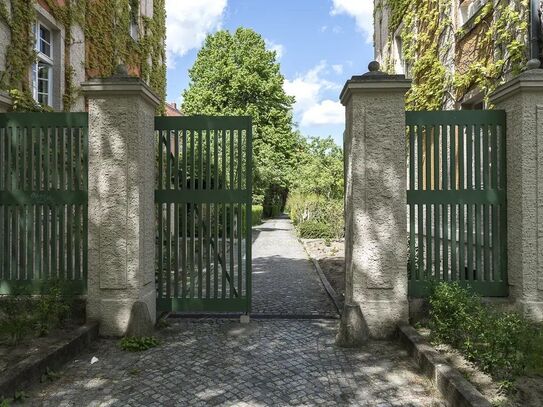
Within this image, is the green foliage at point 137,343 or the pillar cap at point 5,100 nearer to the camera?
the green foliage at point 137,343

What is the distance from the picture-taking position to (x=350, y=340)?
4.61 m

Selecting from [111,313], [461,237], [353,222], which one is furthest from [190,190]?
[461,237]

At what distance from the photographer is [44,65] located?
905 cm

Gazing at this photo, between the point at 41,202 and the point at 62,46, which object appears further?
the point at 62,46

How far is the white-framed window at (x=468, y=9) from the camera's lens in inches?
328

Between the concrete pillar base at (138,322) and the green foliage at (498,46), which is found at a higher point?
the green foliage at (498,46)

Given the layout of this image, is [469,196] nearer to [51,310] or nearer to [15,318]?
[51,310]

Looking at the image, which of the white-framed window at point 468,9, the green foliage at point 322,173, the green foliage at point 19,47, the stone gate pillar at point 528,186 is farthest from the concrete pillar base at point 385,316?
the green foliage at point 322,173

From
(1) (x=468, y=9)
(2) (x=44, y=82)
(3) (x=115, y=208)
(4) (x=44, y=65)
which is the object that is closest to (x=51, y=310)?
(3) (x=115, y=208)

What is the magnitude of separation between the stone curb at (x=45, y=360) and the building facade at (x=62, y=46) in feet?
10.6

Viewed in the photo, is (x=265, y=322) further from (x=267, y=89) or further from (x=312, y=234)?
(x=267, y=89)

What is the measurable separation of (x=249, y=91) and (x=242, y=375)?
1238 inches

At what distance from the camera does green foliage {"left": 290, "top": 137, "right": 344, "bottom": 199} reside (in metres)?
25.7

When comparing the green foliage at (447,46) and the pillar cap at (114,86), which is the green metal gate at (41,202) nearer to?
the pillar cap at (114,86)
